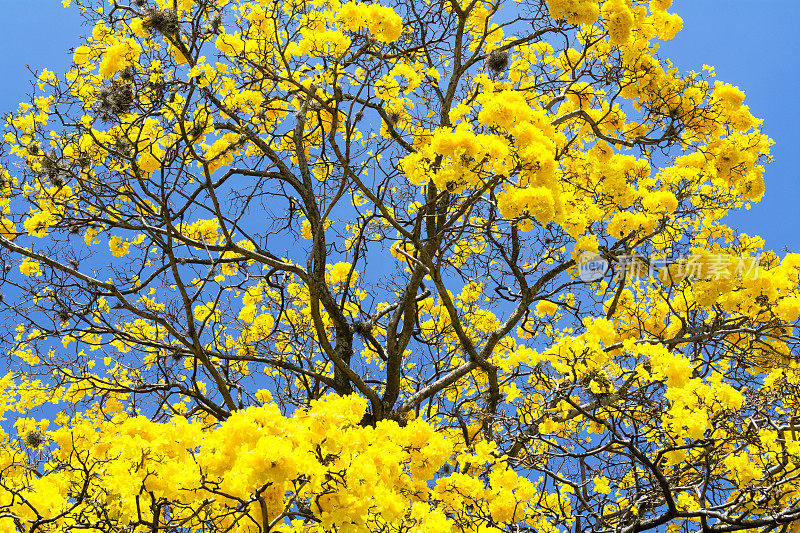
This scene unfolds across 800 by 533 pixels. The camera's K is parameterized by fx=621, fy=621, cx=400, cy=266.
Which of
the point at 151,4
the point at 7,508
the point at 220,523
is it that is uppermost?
the point at 151,4

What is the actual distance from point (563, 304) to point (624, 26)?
2759mm

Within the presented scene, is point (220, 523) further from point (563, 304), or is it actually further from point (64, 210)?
point (563, 304)

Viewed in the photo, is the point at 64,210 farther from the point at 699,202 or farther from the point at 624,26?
the point at 699,202

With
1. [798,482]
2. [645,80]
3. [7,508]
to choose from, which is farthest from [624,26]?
[7,508]

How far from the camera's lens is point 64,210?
570cm

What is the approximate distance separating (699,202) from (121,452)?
4886mm

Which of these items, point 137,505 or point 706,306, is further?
point 706,306

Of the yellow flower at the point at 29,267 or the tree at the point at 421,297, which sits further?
the yellow flower at the point at 29,267

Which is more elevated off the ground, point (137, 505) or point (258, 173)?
point (258, 173)

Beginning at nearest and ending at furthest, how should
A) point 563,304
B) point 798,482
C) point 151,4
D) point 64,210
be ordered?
point 798,482
point 151,4
point 64,210
point 563,304

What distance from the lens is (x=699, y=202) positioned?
5414 mm

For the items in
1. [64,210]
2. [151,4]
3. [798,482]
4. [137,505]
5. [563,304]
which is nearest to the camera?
[137,505]

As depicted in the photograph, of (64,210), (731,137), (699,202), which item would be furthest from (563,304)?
(64,210)

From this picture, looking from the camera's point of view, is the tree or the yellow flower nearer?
the tree
